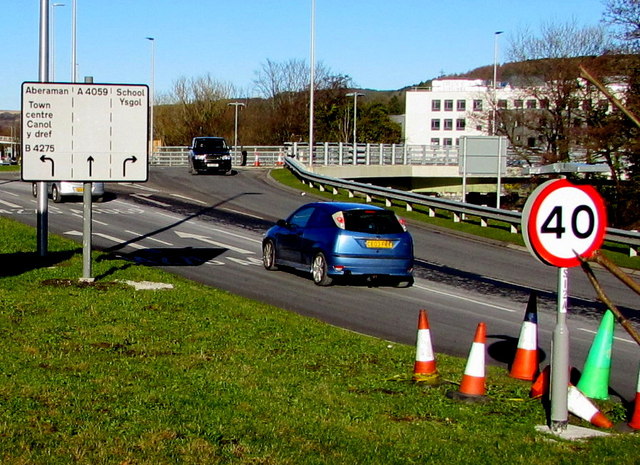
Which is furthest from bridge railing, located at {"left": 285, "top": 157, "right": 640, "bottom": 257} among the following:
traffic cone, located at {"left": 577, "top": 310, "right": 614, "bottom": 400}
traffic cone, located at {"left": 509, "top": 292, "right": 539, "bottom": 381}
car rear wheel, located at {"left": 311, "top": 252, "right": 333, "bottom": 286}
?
traffic cone, located at {"left": 577, "top": 310, "right": 614, "bottom": 400}

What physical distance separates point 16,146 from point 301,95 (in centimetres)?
10420

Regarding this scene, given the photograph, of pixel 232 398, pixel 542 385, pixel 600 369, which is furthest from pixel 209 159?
pixel 232 398

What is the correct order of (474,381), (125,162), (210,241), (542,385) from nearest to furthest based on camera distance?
(474,381)
(542,385)
(125,162)
(210,241)

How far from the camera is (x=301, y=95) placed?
297ft

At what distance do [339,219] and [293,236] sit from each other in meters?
1.54


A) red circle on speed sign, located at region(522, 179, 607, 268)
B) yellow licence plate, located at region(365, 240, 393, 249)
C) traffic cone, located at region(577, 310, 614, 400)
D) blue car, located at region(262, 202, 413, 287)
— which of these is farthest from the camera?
yellow licence plate, located at region(365, 240, 393, 249)

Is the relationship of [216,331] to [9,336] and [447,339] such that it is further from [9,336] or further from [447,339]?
[447,339]

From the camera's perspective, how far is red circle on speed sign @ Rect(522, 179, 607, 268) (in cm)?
→ 615

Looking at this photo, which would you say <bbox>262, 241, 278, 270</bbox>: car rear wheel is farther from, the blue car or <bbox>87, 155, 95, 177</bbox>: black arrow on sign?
<bbox>87, 155, 95, 177</bbox>: black arrow on sign

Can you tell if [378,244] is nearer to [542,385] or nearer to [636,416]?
[542,385]

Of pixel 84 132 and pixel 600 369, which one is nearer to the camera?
pixel 600 369

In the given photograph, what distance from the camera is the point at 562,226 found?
6.16 m

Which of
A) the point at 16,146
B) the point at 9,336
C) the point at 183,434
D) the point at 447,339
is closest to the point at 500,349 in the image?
the point at 447,339

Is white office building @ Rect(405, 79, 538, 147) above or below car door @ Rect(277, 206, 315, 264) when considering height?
above
